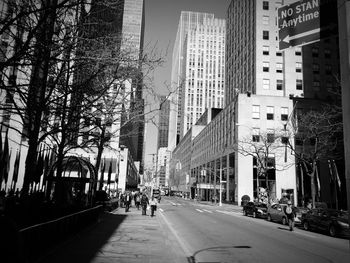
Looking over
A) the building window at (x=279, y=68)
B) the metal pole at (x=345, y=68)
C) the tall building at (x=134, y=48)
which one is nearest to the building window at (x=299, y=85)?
the building window at (x=279, y=68)

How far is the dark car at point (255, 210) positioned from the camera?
3068 cm

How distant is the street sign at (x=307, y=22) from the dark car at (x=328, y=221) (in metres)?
13.0

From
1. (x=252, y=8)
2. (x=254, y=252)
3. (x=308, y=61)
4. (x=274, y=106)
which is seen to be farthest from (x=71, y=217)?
(x=252, y=8)

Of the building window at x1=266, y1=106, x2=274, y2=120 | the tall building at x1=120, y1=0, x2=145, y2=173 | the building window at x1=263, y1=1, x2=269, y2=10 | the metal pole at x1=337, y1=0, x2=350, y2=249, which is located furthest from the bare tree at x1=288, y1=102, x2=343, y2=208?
the building window at x1=263, y1=1, x2=269, y2=10

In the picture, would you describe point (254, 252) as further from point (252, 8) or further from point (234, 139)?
point (252, 8)

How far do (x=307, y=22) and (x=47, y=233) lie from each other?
335 inches

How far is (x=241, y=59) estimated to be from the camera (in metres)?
81.6

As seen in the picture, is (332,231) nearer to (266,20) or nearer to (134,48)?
(134,48)

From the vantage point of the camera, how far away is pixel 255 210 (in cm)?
3173

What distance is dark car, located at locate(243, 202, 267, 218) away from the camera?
30681mm

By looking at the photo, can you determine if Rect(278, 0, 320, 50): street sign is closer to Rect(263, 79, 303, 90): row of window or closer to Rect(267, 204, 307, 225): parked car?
Rect(267, 204, 307, 225): parked car

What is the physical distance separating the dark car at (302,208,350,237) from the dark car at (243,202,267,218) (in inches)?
343

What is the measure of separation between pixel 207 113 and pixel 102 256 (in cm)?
10133

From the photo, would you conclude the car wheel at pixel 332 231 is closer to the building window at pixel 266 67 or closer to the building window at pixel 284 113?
the building window at pixel 284 113
